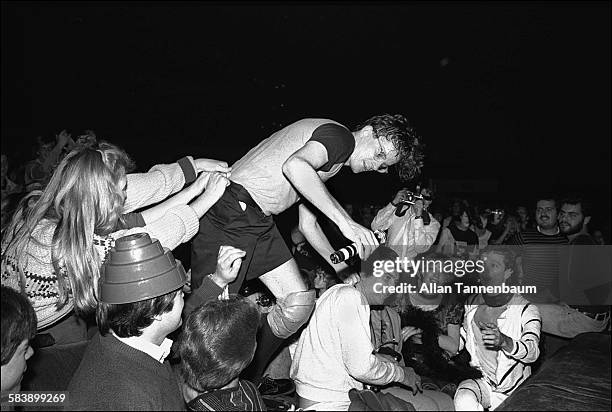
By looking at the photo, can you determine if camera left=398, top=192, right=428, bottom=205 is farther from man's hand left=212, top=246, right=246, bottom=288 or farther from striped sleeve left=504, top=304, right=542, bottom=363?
man's hand left=212, top=246, right=246, bottom=288

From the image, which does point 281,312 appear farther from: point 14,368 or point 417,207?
point 417,207

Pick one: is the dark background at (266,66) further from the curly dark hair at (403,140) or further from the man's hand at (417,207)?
the curly dark hair at (403,140)

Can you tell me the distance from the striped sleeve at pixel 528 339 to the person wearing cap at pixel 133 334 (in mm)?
1468

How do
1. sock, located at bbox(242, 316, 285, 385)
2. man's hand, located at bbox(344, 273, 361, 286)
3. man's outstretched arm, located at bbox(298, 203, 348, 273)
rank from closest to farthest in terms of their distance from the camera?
1. sock, located at bbox(242, 316, 285, 385)
2. man's hand, located at bbox(344, 273, 361, 286)
3. man's outstretched arm, located at bbox(298, 203, 348, 273)

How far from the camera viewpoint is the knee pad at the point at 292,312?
2.59m

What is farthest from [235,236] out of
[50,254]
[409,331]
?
[409,331]

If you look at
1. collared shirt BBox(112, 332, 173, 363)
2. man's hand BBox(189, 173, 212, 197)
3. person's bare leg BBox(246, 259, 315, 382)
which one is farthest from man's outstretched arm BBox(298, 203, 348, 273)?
collared shirt BBox(112, 332, 173, 363)

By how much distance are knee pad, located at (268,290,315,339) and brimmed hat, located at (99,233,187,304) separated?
85 cm

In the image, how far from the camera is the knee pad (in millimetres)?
2590

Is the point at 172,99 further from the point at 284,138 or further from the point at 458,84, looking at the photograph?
the point at 284,138

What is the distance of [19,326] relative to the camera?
A: 158 centimetres

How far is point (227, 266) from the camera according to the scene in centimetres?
239

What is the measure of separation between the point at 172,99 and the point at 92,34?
1911 mm

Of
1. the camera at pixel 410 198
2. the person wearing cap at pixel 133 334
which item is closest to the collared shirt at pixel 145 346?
the person wearing cap at pixel 133 334
